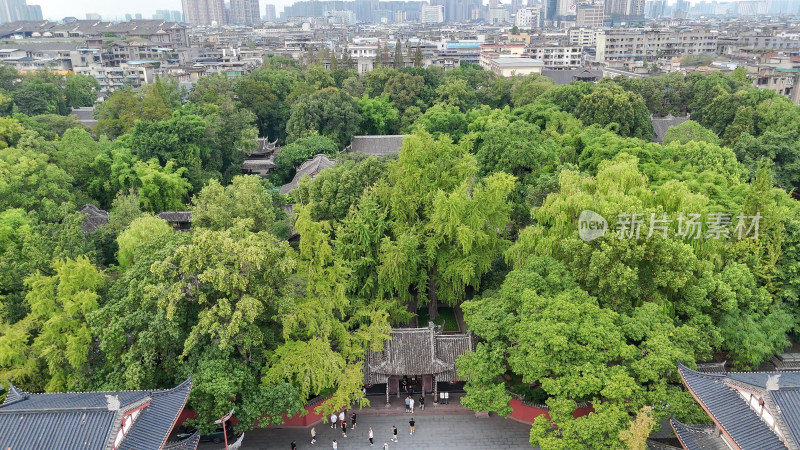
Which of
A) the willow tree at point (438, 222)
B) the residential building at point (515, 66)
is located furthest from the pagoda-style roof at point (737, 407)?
the residential building at point (515, 66)

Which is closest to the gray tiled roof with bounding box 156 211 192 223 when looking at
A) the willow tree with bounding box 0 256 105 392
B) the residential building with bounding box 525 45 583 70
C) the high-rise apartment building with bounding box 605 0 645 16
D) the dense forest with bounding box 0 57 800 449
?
the dense forest with bounding box 0 57 800 449

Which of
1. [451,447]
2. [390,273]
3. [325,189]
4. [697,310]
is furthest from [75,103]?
[697,310]

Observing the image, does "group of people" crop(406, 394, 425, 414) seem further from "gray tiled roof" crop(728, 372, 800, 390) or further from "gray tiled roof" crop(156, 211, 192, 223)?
"gray tiled roof" crop(156, 211, 192, 223)

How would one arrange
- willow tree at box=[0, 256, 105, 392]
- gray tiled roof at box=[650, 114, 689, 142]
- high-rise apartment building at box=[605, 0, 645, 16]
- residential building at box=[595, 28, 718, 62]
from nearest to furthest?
1. willow tree at box=[0, 256, 105, 392]
2. gray tiled roof at box=[650, 114, 689, 142]
3. residential building at box=[595, 28, 718, 62]
4. high-rise apartment building at box=[605, 0, 645, 16]

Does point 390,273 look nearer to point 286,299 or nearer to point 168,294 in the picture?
point 286,299

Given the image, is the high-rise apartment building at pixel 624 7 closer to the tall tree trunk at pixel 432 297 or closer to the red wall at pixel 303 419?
the tall tree trunk at pixel 432 297
